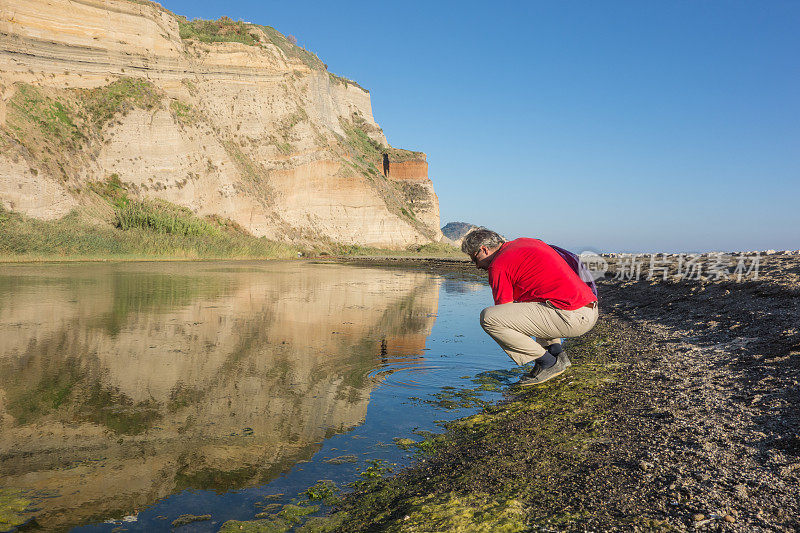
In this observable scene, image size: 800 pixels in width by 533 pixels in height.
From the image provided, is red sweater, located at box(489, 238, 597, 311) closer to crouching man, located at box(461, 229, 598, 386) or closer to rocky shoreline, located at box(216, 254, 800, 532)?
crouching man, located at box(461, 229, 598, 386)

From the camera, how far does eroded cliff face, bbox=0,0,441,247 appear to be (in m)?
32.2

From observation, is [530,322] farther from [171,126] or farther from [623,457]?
[171,126]

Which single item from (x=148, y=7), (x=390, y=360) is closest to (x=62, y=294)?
(x=390, y=360)

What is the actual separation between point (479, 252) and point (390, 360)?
2.66m

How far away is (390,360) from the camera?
7816 mm

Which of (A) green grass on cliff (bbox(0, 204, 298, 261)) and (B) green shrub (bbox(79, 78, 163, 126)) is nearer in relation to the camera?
(A) green grass on cliff (bbox(0, 204, 298, 261))

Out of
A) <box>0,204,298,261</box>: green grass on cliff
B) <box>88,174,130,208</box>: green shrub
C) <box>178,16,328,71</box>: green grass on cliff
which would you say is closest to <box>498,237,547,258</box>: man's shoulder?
<box>0,204,298,261</box>: green grass on cliff

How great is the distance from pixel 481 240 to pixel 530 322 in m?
1.12

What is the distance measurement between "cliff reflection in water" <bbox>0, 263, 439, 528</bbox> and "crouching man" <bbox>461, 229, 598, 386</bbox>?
71.3 inches

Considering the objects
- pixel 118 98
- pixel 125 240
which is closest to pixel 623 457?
pixel 125 240

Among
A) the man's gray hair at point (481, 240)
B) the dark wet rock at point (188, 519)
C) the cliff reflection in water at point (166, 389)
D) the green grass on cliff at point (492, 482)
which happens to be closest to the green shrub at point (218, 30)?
the cliff reflection in water at point (166, 389)

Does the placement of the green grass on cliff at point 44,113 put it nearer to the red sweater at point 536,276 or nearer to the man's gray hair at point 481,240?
the man's gray hair at point 481,240

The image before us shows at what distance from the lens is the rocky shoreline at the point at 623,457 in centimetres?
297

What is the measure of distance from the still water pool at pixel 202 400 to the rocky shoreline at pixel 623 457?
504mm
